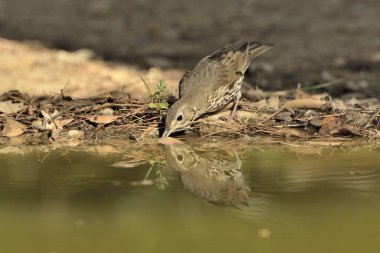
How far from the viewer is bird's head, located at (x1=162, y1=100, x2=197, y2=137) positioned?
5.10 m

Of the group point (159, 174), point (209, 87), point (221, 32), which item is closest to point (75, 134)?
point (209, 87)

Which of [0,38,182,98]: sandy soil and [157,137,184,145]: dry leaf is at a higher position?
[0,38,182,98]: sandy soil

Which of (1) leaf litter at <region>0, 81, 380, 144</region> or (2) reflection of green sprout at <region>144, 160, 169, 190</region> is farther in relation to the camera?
(1) leaf litter at <region>0, 81, 380, 144</region>

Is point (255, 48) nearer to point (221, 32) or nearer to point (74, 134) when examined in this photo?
point (74, 134)

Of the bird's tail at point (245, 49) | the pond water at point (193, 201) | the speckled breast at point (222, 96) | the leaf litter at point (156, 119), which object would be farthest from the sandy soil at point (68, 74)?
the pond water at point (193, 201)

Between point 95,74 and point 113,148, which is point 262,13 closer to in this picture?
point 95,74

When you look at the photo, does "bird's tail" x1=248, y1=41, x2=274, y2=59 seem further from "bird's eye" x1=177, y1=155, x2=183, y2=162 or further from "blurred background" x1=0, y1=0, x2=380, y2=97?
"bird's eye" x1=177, y1=155, x2=183, y2=162

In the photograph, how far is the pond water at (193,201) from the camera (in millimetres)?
2758

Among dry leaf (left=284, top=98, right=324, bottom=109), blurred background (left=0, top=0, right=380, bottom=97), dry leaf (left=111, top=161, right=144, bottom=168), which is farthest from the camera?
blurred background (left=0, top=0, right=380, bottom=97)

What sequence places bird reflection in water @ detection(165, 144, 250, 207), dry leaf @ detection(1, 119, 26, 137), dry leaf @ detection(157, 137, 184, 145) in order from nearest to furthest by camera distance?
bird reflection in water @ detection(165, 144, 250, 207) → dry leaf @ detection(157, 137, 184, 145) → dry leaf @ detection(1, 119, 26, 137)

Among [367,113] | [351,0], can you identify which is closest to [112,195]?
[367,113]

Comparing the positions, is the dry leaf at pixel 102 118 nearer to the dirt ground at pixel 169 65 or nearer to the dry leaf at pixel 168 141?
the dirt ground at pixel 169 65

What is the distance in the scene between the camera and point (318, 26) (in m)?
10.8

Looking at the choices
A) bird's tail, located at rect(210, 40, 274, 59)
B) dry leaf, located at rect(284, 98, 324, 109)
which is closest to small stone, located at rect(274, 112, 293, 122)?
dry leaf, located at rect(284, 98, 324, 109)
